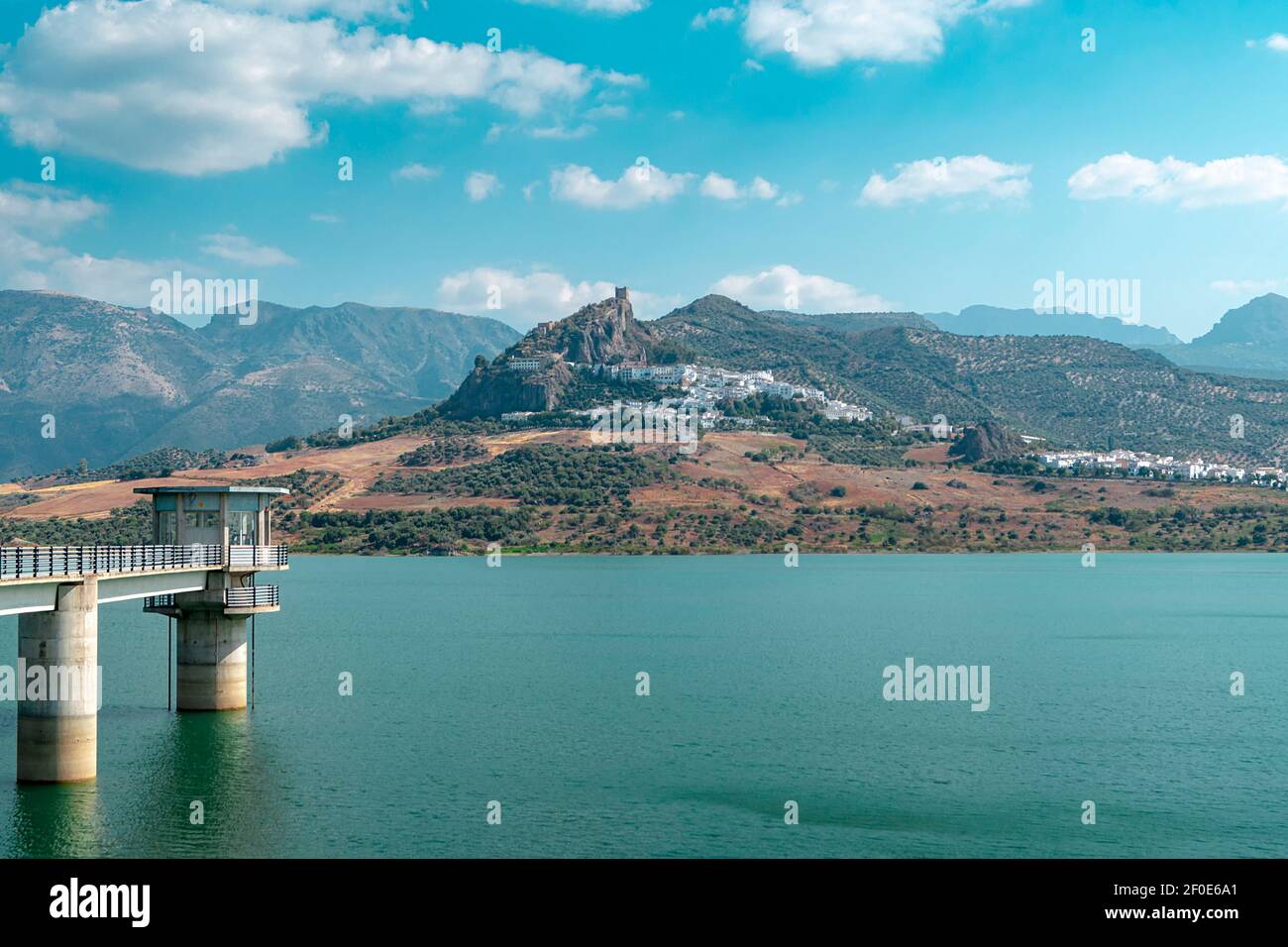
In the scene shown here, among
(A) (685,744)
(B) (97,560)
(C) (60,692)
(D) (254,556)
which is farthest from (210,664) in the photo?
(A) (685,744)

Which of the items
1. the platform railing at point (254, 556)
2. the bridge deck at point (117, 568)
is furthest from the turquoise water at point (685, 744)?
the platform railing at point (254, 556)

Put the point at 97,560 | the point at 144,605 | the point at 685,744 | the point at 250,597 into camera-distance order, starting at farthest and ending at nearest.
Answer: the point at 250,597, the point at 144,605, the point at 685,744, the point at 97,560

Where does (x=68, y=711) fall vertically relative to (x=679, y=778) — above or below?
above

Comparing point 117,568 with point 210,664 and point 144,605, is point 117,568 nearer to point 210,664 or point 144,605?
point 144,605

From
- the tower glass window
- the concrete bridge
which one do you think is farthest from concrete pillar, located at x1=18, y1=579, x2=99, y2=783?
the tower glass window

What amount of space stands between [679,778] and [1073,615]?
75.7 metres

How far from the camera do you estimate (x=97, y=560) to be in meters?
44.2

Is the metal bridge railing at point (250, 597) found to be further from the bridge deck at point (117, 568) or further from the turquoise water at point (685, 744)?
the turquoise water at point (685, 744)

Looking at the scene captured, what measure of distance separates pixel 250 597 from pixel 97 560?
10.6 m

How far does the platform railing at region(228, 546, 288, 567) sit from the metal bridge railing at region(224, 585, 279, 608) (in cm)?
106
